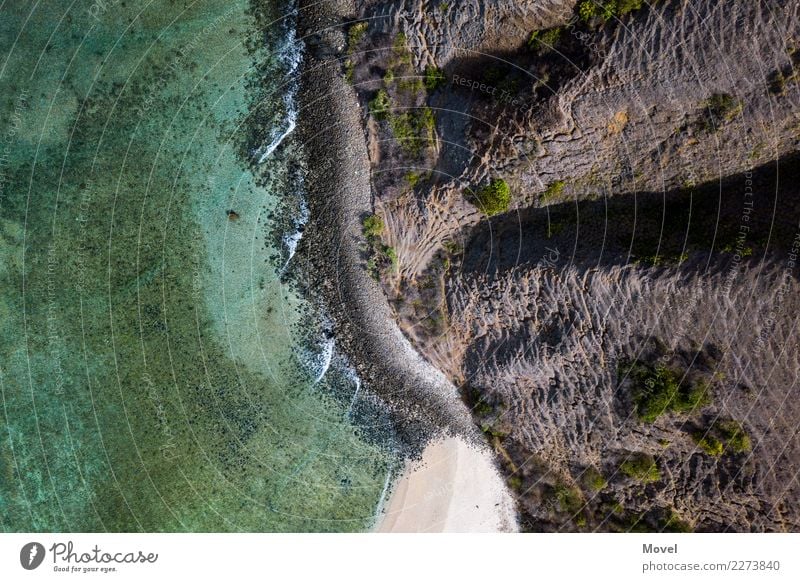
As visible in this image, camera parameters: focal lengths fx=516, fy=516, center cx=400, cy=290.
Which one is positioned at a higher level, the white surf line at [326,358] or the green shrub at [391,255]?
the green shrub at [391,255]

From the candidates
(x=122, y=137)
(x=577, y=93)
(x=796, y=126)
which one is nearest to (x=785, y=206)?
(x=796, y=126)

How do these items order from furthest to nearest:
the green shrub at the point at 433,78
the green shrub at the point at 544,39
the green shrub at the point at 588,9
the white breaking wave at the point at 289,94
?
the white breaking wave at the point at 289,94, the green shrub at the point at 433,78, the green shrub at the point at 544,39, the green shrub at the point at 588,9

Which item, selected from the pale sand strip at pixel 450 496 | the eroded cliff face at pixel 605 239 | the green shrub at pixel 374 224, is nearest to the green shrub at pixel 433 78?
the eroded cliff face at pixel 605 239

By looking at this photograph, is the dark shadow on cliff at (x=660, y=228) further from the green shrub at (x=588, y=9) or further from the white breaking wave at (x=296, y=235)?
the white breaking wave at (x=296, y=235)

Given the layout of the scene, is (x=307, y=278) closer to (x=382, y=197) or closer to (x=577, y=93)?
(x=382, y=197)
